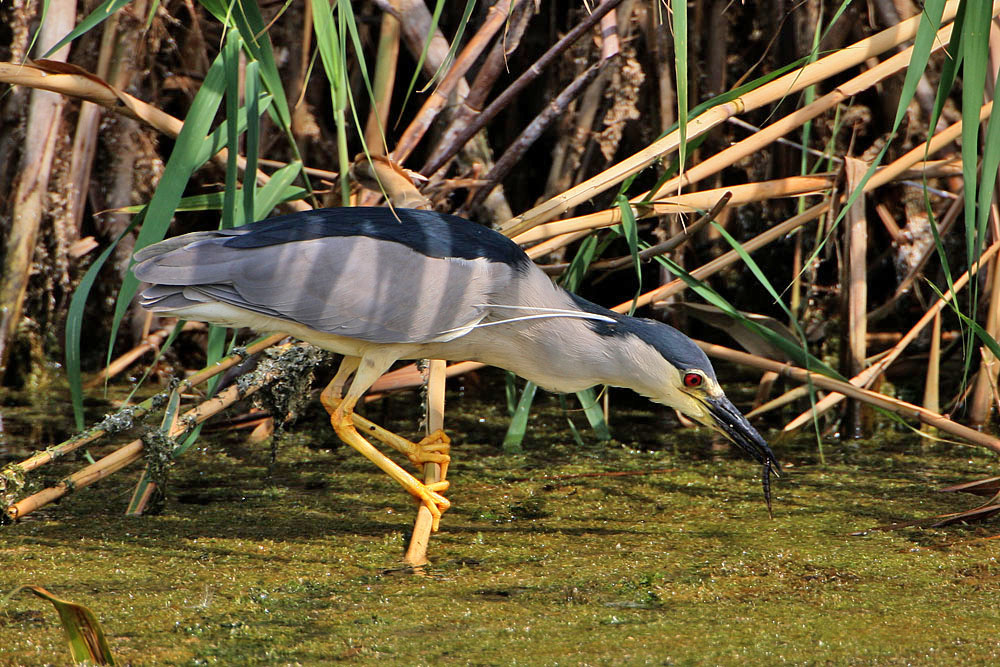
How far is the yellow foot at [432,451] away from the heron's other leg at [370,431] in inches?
1.3

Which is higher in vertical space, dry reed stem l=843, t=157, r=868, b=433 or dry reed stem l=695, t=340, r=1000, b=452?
dry reed stem l=843, t=157, r=868, b=433

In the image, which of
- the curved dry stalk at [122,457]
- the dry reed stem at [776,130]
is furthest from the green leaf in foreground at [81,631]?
the dry reed stem at [776,130]

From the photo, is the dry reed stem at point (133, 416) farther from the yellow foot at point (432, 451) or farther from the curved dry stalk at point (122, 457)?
the yellow foot at point (432, 451)

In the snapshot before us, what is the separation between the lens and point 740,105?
9.59ft

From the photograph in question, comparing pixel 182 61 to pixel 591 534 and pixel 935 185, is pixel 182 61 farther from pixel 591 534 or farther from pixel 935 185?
pixel 935 185

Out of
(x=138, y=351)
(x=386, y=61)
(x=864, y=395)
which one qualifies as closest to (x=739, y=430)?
(x=864, y=395)

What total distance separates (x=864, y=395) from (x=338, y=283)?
1.50 m

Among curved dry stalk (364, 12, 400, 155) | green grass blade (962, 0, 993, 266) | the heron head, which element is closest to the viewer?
green grass blade (962, 0, 993, 266)

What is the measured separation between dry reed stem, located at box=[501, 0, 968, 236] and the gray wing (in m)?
0.33

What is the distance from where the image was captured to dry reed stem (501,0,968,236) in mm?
2867

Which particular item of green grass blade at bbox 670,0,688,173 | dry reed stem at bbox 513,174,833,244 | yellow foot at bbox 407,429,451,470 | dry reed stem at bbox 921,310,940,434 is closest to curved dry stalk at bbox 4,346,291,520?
yellow foot at bbox 407,429,451,470

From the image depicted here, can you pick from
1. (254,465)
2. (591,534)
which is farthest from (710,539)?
(254,465)

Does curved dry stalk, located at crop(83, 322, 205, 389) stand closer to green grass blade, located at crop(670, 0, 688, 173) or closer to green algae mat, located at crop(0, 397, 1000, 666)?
green algae mat, located at crop(0, 397, 1000, 666)

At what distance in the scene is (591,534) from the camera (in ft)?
9.12
